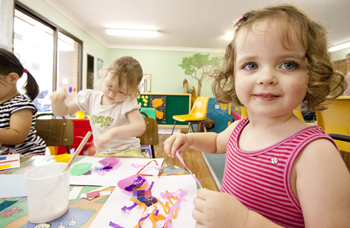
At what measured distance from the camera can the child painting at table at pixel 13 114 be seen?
94 cm

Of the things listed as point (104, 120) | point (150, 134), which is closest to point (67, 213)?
point (104, 120)

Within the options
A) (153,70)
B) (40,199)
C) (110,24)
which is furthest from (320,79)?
(153,70)

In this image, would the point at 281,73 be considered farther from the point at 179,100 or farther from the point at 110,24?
the point at 110,24

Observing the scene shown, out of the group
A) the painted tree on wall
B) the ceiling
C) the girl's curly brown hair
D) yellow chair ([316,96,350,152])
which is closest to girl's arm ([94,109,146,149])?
the girl's curly brown hair

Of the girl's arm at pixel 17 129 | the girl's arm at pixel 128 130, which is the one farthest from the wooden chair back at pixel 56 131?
the girl's arm at pixel 128 130

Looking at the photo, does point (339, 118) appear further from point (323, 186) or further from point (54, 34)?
point (54, 34)

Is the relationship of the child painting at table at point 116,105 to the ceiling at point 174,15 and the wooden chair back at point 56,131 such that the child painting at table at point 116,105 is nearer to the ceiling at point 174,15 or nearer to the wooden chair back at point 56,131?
the wooden chair back at point 56,131

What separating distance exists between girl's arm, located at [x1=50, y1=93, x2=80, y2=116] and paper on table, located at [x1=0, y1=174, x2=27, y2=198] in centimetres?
51

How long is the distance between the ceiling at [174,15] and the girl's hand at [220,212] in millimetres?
3070

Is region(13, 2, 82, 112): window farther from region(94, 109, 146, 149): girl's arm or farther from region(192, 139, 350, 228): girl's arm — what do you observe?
region(192, 139, 350, 228): girl's arm

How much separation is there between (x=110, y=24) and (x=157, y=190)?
472cm

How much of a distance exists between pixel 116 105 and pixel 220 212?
980 millimetres

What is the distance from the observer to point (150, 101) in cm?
466

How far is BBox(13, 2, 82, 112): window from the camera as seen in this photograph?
106 inches
